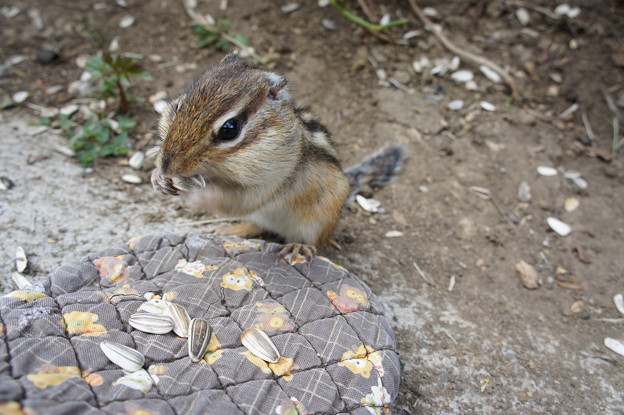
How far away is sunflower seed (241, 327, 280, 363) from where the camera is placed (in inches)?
70.8

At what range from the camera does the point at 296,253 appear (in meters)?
2.44

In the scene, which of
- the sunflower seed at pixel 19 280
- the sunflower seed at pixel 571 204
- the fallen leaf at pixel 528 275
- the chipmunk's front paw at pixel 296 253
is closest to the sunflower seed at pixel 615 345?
the fallen leaf at pixel 528 275

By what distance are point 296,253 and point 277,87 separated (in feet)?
2.85

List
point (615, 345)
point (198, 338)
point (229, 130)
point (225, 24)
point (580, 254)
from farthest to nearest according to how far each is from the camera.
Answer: point (225, 24)
point (580, 254)
point (615, 345)
point (229, 130)
point (198, 338)

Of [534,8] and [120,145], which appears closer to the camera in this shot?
[120,145]

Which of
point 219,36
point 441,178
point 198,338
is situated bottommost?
point 441,178

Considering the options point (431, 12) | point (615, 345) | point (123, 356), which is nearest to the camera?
point (123, 356)

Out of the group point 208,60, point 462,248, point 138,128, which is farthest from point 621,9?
point 138,128

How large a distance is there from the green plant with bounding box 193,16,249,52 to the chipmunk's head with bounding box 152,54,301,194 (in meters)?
1.93

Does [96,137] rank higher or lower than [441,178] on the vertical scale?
higher

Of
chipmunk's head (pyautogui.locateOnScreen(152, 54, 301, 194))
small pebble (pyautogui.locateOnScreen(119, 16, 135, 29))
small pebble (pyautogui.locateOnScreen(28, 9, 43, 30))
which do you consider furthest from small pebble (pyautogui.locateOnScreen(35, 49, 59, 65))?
chipmunk's head (pyautogui.locateOnScreen(152, 54, 301, 194))

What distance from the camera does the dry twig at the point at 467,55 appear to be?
4.01 m

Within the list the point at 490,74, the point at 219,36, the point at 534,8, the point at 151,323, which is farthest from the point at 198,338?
the point at 534,8

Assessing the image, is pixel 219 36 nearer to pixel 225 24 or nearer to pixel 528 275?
pixel 225 24
